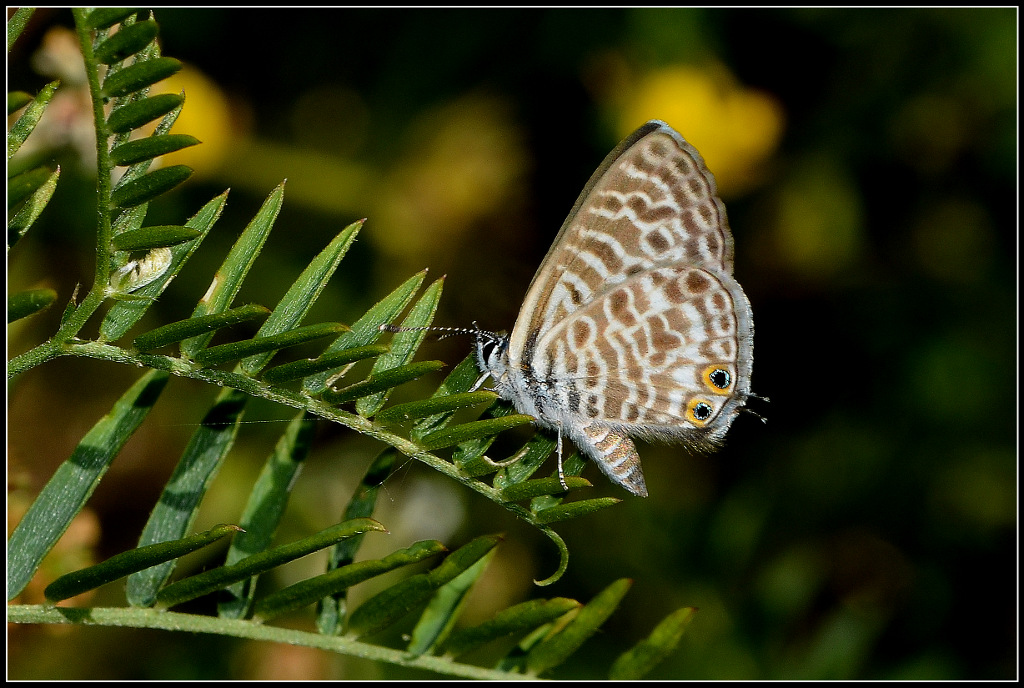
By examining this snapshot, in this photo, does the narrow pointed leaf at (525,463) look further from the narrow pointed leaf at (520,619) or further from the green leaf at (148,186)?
the green leaf at (148,186)

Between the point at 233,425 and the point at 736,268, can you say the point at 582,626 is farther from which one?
the point at 736,268

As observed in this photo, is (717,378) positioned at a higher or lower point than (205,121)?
lower

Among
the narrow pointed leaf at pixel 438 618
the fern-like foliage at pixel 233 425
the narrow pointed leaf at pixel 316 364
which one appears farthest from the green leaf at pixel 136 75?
the narrow pointed leaf at pixel 438 618

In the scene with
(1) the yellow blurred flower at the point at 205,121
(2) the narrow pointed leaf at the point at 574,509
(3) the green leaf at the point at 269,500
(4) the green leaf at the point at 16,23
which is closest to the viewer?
(4) the green leaf at the point at 16,23

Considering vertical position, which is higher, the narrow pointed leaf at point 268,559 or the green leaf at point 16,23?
the green leaf at point 16,23

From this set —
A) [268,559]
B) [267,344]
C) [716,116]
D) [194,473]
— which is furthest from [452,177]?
[268,559]
